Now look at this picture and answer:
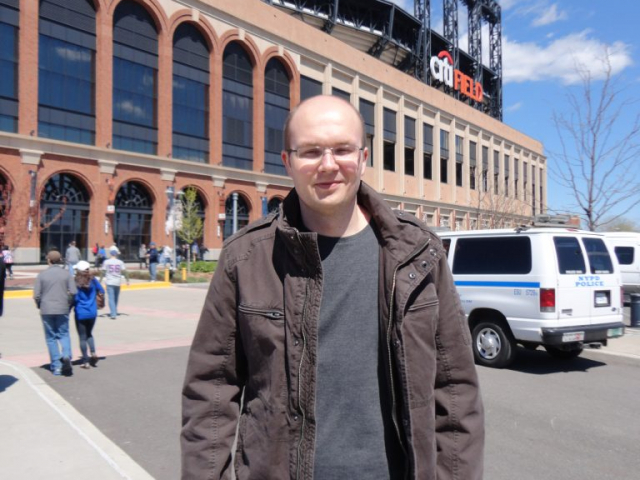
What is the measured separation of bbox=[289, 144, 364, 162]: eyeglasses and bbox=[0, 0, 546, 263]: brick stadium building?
80.3 ft

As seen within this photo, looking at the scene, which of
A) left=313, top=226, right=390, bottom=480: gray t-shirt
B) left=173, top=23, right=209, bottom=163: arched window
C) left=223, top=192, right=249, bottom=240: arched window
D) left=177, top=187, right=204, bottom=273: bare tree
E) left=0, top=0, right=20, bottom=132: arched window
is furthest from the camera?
left=223, top=192, right=249, bottom=240: arched window

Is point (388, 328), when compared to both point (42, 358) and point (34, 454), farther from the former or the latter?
point (42, 358)

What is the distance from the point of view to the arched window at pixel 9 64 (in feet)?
91.4

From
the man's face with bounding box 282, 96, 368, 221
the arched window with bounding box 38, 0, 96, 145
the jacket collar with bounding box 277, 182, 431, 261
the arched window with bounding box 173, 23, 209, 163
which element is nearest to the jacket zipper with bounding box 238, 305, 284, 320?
the jacket collar with bounding box 277, 182, 431, 261

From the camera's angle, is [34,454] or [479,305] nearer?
[34,454]

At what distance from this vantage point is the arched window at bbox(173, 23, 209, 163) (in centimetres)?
3619

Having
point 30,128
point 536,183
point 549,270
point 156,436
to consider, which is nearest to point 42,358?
point 156,436

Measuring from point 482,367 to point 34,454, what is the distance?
653cm

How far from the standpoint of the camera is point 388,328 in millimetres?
1765

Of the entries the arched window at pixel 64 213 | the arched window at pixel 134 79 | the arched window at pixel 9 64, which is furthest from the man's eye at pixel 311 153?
the arched window at pixel 134 79

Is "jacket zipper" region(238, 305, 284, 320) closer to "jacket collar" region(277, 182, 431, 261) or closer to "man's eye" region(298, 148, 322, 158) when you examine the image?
"jacket collar" region(277, 182, 431, 261)

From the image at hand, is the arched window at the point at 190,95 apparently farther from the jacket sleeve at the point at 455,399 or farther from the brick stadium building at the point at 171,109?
the jacket sleeve at the point at 455,399

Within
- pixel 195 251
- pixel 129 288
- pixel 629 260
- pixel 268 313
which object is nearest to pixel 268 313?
pixel 268 313

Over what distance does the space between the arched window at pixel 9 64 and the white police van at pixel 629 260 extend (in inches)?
1152
